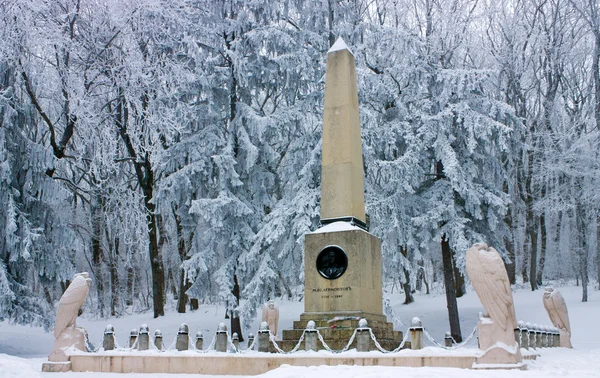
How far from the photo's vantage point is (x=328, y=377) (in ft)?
25.3

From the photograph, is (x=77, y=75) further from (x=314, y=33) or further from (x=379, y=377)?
(x=379, y=377)

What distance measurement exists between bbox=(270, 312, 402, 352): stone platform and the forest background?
8000 millimetres

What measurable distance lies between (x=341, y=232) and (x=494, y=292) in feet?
12.6

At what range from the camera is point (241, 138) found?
2142 centimetres

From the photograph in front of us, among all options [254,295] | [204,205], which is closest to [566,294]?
[254,295]

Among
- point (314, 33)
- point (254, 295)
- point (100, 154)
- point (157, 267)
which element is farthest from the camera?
point (157, 267)

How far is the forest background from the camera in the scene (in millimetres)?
17734

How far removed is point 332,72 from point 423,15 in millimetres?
13339

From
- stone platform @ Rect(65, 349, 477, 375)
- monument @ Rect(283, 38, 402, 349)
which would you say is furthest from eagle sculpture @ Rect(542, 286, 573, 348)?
stone platform @ Rect(65, 349, 477, 375)

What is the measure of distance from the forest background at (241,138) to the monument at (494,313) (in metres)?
10.5

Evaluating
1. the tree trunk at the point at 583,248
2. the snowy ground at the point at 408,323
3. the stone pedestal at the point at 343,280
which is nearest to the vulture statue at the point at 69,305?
the snowy ground at the point at 408,323

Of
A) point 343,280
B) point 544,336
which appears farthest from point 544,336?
point 343,280

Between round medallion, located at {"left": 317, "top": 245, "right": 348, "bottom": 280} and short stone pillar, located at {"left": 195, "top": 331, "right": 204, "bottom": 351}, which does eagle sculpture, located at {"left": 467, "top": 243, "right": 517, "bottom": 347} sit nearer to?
round medallion, located at {"left": 317, "top": 245, "right": 348, "bottom": 280}

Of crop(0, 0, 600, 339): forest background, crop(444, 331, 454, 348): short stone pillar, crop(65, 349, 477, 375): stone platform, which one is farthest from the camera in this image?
crop(0, 0, 600, 339): forest background
